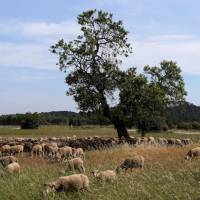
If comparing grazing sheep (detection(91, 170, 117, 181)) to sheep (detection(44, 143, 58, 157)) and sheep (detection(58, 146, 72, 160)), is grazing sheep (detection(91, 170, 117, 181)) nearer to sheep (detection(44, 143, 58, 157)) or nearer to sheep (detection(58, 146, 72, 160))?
sheep (detection(58, 146, 72, 160))

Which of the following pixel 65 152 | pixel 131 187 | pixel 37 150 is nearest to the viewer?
pixel 131 187

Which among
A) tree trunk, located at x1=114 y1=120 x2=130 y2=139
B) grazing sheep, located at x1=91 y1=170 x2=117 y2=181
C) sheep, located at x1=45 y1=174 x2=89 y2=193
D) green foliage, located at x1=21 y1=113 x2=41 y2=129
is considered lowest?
sheep, located at x1=45 y1=174 x2=89 y2=193

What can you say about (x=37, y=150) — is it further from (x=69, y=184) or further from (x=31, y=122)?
(x=31, y=122)

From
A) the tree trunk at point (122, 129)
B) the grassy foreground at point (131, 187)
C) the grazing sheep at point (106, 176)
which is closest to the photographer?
the grassy foreground at point (131, 187)

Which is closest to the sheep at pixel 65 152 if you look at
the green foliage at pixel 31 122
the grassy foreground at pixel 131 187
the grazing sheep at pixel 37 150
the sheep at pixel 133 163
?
the grazing sheep at pixel 37 150

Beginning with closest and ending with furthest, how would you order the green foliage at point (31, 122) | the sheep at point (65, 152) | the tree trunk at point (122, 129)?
the sheep at point (65, 152)
the tree trunk at point (122, 129)
the green foliage at point (31, 122)

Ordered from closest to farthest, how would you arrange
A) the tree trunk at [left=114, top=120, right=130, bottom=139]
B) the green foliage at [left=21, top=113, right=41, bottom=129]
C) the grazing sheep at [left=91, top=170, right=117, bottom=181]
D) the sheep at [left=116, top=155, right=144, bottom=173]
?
the grazing sheep at [left=91, top=170, right=117, bottom=181] → the sheep at [left=116, top=155, right=144, bottom=173] → the tree trunk at [left=114, top=120, right=130, bottom=139] → the green foliage at [left=21, top=113, right=41, bottom=129]

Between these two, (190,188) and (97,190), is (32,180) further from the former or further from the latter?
(190,188)

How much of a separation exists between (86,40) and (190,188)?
27.1 m

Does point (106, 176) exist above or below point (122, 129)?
below

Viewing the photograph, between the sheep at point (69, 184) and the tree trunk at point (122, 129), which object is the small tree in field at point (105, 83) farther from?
the sheep at point (69, 184)

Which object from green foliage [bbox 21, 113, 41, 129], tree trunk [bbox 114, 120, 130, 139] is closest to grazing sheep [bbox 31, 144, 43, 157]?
tree trunk [bbox 114, 120, 130, 139]

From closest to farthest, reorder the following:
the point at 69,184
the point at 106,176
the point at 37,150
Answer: the point at 69,184
the point at 106,176
the point at 37,150

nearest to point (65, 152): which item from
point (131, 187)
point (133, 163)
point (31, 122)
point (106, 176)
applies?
point (133, 163)
